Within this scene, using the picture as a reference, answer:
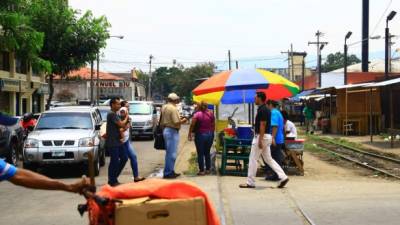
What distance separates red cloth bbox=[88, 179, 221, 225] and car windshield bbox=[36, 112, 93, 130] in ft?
37.5

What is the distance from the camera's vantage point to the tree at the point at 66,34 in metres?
32.2

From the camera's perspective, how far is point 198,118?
44.0 feet

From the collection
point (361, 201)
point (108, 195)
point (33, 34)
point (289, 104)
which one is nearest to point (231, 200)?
point (361, 201)

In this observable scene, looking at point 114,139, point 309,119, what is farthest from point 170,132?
point 309,119

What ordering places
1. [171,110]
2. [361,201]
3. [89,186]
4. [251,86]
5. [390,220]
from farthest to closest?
1. [251,86]
2. [171,110]
3. [361,201]
4. [390,220]
5. [89,186]

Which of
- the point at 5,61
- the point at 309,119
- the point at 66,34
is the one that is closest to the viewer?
the point at 66,34

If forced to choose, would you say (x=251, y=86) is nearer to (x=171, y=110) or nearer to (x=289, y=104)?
(x=171, y=110)

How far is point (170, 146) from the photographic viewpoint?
12672mm

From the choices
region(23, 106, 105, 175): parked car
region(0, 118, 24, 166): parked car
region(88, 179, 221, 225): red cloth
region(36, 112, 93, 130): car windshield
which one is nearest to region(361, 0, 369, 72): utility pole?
region(0, 118, 24, 166): parked car

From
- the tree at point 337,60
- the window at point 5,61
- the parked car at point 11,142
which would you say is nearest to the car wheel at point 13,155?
the parked car at point 11,142

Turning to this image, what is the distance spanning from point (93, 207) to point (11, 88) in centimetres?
3262

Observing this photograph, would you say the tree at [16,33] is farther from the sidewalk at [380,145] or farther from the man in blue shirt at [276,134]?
the sidewalk at [380,145]

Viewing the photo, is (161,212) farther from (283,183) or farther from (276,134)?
(276,134)

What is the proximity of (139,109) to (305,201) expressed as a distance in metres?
20.5
